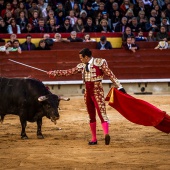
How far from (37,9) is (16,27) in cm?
58

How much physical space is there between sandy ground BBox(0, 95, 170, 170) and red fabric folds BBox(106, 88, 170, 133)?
245 millimetres

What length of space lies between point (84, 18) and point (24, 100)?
20.9ft

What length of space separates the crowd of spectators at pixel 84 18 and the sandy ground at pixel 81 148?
4.02m

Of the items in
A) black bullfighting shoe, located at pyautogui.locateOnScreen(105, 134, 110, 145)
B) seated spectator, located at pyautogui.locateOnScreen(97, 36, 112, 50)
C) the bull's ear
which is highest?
the bull's ear

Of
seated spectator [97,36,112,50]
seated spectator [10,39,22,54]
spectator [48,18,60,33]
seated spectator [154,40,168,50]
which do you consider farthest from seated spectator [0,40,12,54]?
seated spectator [154,40,168,50]

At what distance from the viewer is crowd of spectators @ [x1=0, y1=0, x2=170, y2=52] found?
1533 centimetres

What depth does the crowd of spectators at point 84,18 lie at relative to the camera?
50.3ft

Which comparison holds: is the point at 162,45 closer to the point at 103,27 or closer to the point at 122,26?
the point at 122,26

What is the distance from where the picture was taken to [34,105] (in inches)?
382

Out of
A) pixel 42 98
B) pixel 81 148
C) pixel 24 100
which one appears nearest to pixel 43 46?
pixel 24 100

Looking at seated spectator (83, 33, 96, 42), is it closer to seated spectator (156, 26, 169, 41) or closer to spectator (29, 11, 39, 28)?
spectator (29, 11, 39, 28)

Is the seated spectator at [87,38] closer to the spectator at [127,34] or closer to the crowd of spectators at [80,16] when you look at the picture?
the crowd of spectators at [80,16]

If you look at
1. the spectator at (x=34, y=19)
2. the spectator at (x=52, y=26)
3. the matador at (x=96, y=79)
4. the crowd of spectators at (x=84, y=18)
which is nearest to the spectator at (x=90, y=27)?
the crowd of spectators at (x=84, y=18)

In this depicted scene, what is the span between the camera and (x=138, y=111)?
9.08 metres
